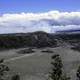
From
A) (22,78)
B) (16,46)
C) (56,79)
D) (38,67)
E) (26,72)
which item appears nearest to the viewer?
(56,79)

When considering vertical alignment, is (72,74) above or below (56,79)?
below

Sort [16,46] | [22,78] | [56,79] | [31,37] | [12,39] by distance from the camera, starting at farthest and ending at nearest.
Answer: [31,37] < [12,39] < [16,46] < [22,78] < [56,79]

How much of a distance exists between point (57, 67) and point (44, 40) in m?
124

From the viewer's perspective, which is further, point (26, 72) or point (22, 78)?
point (26, 72)

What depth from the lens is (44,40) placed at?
15925 cm

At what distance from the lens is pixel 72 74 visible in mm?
64562

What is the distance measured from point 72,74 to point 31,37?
338 ft

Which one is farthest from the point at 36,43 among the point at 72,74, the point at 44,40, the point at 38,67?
the point at 72,74

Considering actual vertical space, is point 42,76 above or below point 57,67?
below

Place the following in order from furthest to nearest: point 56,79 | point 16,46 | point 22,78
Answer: point 16,46 < point 22,78 < point 56,79

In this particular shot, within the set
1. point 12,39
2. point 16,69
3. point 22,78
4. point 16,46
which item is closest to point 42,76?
point 22,78

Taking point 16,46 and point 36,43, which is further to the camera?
point 36,43

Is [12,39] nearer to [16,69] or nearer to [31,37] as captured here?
[31,37]

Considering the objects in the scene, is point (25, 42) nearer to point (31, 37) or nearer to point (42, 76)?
point (31, 37)
